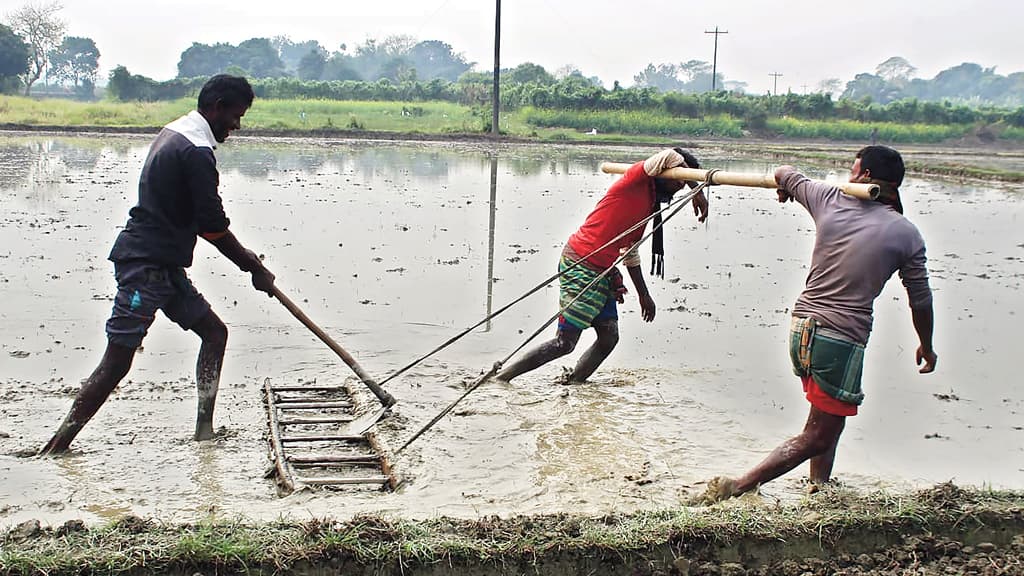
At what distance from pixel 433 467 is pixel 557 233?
7926 mm

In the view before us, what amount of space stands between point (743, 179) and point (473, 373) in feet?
8.07

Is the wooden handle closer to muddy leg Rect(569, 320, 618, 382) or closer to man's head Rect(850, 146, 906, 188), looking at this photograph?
muddy leg Rect(569, 320, 618, 382)

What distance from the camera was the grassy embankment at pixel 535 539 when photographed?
3.14 metres

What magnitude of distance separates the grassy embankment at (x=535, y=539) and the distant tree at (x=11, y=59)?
57140 mm

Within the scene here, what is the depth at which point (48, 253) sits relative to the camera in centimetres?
942

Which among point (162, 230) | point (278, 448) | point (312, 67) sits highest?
point (312, 67)

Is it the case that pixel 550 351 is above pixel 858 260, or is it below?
below

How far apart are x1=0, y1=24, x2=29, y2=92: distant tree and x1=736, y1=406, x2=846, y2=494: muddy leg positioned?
57372 millimetres

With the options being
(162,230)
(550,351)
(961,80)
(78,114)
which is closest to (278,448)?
(162,230)

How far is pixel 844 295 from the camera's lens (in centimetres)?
398

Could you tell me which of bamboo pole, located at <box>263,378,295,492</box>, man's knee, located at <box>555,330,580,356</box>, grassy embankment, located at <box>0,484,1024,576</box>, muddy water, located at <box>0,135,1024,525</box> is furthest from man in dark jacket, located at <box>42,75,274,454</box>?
man's knee, located at <box>555,330,580,356</box>

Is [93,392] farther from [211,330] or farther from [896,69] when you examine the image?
[896,69]

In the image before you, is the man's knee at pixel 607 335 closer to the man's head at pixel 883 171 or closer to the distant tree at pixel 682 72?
the man's head at pixel 883 171

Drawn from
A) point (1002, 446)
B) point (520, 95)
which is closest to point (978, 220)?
point (1002, 446)
